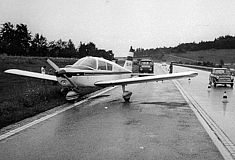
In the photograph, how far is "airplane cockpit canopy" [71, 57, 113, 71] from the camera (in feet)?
52.1

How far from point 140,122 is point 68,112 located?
A: 336 centimetres

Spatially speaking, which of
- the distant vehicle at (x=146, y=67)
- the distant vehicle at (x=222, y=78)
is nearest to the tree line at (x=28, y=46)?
the distant vehicle at (x=146, y=67)

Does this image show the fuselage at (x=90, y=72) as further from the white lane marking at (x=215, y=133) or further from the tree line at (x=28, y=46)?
the tree line at (x=28, y=46)

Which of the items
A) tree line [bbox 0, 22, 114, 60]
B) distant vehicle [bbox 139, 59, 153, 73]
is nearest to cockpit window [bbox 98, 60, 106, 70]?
distant vehicle [bbox 139, 59, 153, 73]

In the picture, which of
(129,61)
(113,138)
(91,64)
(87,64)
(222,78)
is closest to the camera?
(113,138)

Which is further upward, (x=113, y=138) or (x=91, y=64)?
(x=91, y=64)

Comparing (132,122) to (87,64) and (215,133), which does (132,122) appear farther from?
(87,64)

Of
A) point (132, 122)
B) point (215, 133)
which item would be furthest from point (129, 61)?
point (215, 133)

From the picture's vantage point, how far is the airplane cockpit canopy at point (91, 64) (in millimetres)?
15866

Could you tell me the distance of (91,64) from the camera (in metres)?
16.2

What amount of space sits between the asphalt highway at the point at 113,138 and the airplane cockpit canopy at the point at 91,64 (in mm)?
4424

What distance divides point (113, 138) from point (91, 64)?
8.85m

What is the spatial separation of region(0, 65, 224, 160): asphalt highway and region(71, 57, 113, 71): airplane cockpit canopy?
4424 mm

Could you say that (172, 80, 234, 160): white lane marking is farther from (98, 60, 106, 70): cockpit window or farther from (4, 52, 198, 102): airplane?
(98, 60, 106, 70): cockpit window
